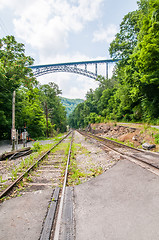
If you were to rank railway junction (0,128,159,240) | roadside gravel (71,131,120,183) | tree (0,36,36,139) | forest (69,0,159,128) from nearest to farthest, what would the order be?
railway junction (0,128,159,240) → roadside gravel (71,131,120,183) → forest (69,0,159,128) → tree (0,36,36,139)

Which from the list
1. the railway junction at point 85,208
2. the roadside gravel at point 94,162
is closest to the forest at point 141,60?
the roadside gravel at point 94,162

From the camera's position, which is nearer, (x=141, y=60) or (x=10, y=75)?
(x=141, y=60)

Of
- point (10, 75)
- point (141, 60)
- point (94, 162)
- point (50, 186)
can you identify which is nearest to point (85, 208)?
point (50, 186)

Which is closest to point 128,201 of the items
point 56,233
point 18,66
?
point 56,233

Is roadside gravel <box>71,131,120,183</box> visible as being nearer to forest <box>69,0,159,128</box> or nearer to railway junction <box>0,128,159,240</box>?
railway junction <box>0,128,159,240</box>

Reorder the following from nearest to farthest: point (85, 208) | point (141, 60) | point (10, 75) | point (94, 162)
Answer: point (85, 208) < point (94, 162) < point (141, 60) < point (10, 75)

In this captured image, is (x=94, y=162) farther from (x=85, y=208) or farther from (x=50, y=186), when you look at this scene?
(x=85, y=208)

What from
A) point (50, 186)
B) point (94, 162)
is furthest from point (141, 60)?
A: point (50, 186)

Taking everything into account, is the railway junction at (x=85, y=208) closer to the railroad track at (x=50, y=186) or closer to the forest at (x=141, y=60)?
the railroad track at (x=50, y=186)

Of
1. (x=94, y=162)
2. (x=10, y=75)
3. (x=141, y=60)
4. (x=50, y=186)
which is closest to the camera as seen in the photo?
(x=50, y=186)

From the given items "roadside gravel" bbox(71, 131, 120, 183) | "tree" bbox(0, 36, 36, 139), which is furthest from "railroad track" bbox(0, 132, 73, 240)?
"tree" bbox(0, 36, 36, 139)

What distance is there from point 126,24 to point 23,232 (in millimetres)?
33401

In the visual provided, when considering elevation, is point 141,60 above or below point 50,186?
above

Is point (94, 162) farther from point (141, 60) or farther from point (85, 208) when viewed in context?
point (141, 60)
